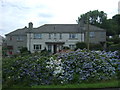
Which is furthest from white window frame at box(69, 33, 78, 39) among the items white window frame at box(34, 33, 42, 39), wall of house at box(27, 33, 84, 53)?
white window frame at box(34, 33, 42, 39)

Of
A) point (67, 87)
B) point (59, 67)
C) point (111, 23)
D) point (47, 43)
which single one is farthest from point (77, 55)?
point (111, 23)

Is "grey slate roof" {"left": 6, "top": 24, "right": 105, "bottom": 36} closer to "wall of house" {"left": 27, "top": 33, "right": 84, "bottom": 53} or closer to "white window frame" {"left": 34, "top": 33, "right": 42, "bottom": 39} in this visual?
"white window frame" {"left": 34, "top": 33, "right": 42, "bottom": 39}

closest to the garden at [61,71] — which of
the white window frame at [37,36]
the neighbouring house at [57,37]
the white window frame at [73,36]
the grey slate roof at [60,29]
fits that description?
the neighbouring house at [57,37]

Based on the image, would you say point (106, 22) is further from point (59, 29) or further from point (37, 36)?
point (37, 36)

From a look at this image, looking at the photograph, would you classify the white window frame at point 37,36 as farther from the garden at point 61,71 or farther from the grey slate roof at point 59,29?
the garden at point 61,71

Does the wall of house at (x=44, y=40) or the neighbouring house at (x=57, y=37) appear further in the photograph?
the wall of house at (x=44, y=40)

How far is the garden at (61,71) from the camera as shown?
594cm

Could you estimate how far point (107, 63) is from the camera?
7137mm

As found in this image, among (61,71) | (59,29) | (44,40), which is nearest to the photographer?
(61,71)

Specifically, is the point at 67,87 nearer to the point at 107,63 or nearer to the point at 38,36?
the point at 107,63

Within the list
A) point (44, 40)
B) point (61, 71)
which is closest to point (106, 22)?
point (44, 40)

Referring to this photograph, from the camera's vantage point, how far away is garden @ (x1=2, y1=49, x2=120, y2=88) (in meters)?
5.94

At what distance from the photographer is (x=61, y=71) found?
646 centimetres

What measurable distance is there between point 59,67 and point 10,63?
2137 millimetres
